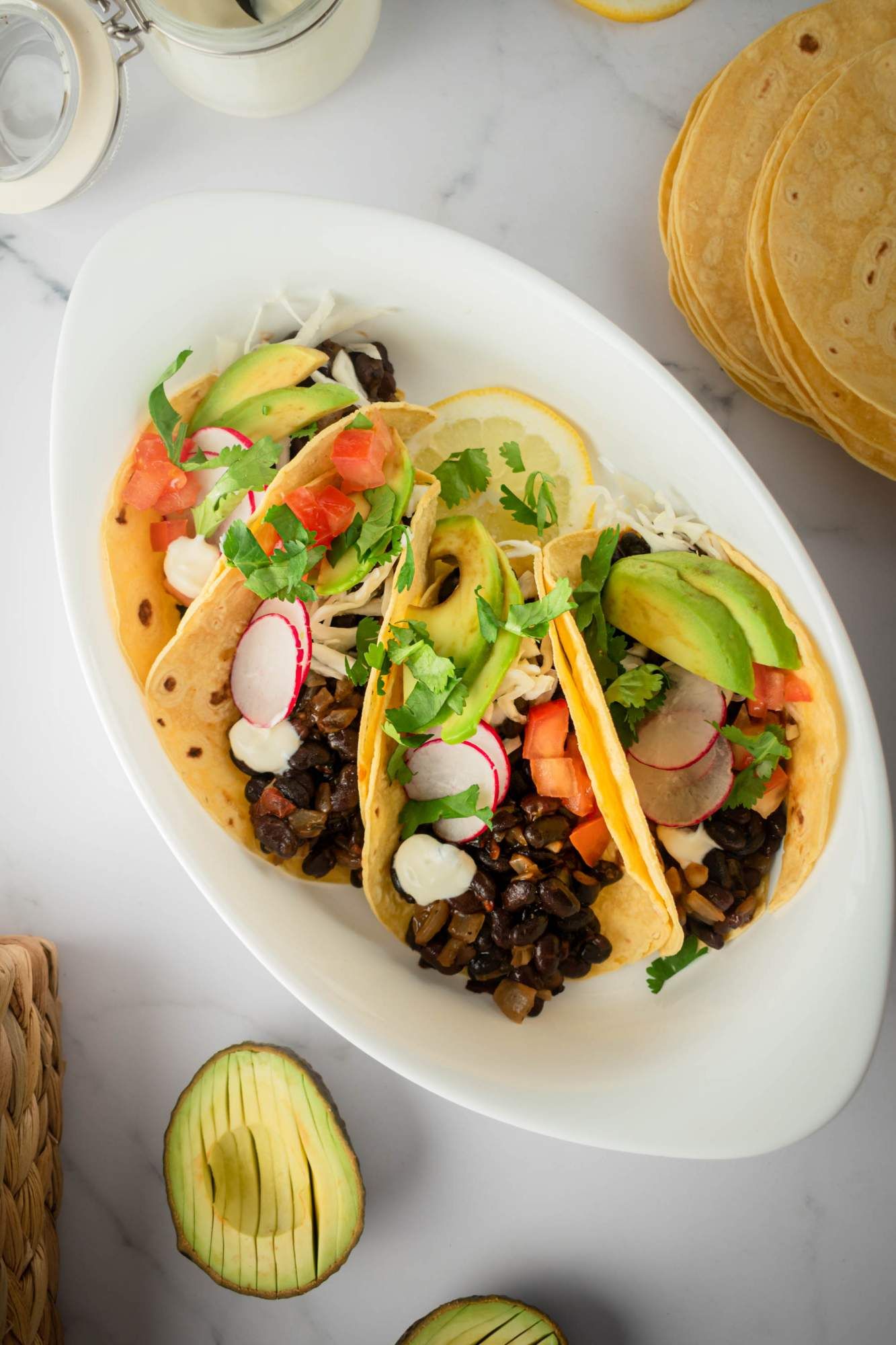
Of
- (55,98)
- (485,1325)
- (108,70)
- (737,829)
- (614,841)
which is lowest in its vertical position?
(485,1325)

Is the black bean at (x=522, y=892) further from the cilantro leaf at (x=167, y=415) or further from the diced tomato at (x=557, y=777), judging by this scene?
the cilantro leaf at (x=167, y=415)

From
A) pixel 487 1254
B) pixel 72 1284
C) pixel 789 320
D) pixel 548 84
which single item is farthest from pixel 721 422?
pixel 72 1284

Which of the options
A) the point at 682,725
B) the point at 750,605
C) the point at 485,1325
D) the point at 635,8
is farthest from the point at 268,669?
the point at 635,8

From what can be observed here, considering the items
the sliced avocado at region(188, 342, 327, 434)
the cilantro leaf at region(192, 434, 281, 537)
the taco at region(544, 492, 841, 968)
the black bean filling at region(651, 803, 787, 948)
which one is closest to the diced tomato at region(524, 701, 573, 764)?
the taco at region(544, 492, 841, 968)

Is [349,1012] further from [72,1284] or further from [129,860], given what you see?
[72,1284]

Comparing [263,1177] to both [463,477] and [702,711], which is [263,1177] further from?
[463,477]

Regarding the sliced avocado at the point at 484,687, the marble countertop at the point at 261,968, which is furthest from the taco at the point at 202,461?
the sliced avocado at the point at 484,687

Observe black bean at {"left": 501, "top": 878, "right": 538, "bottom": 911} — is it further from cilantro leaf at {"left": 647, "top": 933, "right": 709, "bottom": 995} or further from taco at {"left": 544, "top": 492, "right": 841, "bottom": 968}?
cilantro leaf at {"left": 647, "top": 933, "right": 709, "bottom": 995}

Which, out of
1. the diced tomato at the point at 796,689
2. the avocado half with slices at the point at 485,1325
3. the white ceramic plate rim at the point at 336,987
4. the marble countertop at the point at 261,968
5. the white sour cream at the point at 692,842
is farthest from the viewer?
the marble countertop at the point at 261,968
